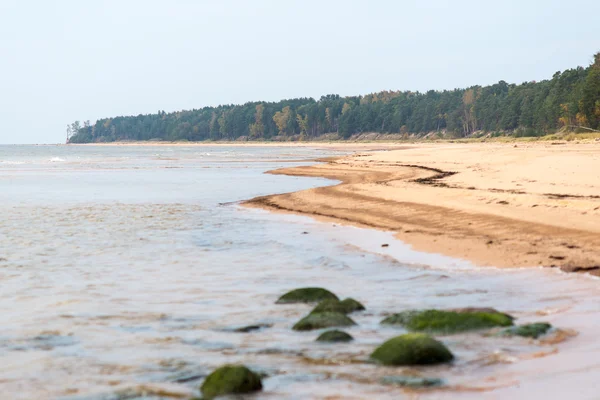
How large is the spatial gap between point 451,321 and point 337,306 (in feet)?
4.85

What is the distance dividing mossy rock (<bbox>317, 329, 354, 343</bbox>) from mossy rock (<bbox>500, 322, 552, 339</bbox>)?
5.26ft

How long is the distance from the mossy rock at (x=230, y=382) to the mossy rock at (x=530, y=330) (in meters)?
2.82

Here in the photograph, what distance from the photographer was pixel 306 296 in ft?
30.2

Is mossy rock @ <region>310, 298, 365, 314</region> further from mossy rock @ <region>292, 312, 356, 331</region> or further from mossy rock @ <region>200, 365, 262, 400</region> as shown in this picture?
mossy rock @ <region>200, 365, 262, 400</region>

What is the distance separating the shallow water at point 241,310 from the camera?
6.10m

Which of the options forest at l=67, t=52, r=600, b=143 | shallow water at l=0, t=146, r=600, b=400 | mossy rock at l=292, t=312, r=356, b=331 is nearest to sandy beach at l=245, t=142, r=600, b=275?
shallow water at l=0, t=146, r=600, b=400

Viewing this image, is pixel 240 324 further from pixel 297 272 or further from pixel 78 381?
pixel 297 272

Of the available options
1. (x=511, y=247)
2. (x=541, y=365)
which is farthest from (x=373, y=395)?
(x=511, y=247)

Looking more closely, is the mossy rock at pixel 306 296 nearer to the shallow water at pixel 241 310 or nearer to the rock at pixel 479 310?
the shallow water at pixel 241 310

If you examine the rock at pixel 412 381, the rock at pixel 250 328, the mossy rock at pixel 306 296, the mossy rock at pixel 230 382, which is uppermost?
the mossy rock at pixel 230 382

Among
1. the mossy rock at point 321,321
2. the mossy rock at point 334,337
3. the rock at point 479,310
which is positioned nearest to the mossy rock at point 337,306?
the mossy rock at point 321,321

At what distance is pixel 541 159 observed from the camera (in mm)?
30234

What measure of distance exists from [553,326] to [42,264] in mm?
8823

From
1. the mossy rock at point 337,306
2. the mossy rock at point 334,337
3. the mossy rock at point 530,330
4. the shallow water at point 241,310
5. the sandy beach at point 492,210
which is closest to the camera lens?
the shallow water at point 241,310
